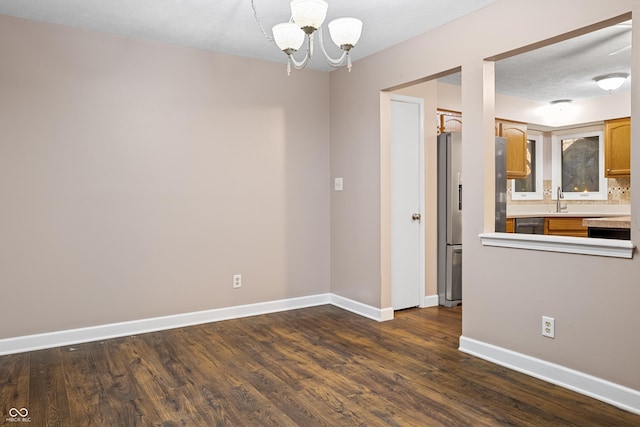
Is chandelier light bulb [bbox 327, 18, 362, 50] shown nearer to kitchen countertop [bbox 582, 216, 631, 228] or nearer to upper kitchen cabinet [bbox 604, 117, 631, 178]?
kitchen countertop [bbox 582, 216, 631, 228]

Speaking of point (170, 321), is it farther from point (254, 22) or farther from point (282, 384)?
point (254, 22)

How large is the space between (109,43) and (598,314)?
386 cm

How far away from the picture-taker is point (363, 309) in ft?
13.7

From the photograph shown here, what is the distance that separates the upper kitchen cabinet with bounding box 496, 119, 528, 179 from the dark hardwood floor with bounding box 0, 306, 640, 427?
2909 millimetres

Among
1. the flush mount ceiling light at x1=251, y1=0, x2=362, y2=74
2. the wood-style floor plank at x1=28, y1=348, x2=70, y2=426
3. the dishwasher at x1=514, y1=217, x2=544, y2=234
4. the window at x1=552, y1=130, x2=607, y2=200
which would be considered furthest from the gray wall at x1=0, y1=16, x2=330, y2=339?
the window at x1=552, y1=130, x2=607, y2=200

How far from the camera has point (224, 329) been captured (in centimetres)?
374

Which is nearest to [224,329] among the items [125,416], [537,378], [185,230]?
[185,230]

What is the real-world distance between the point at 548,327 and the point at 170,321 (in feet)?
9.48

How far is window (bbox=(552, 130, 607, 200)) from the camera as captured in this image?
20.1 ft

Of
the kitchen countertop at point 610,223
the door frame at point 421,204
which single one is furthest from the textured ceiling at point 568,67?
the kitchen countertop at point 610,223

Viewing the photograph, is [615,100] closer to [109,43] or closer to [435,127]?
[435,127]

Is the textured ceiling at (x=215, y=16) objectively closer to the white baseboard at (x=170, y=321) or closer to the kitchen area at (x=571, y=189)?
the white baseboard at (x=170, y=321)

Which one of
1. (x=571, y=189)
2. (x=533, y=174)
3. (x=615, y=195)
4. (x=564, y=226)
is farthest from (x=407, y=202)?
(x=615, y=195)

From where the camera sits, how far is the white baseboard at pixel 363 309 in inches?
157
